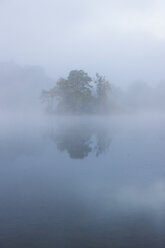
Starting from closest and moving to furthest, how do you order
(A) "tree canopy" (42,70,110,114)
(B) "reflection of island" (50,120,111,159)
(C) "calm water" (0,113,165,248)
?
1. (C) "calm water" (0,113,165,248)
2. (B) "reflection of island" (50,120,111,159)
3. (A) "tree canopy" (42,70,110,114)

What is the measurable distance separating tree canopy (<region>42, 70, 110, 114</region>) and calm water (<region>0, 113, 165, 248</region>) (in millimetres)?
27527

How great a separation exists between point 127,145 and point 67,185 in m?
8.40

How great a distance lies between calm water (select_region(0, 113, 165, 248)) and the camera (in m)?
5.64

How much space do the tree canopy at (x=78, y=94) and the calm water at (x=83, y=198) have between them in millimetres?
27527

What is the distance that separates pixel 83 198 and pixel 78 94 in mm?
34639

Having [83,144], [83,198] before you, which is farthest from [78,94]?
[83,198]

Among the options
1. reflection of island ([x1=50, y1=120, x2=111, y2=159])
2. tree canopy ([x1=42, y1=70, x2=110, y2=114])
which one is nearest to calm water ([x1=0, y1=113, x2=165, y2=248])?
reflection of island ([x1=50, y1=120, x2=111, y2=159])

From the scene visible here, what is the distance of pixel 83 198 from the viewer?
305 inches

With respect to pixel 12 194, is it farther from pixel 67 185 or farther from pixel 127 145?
pixel 127 145

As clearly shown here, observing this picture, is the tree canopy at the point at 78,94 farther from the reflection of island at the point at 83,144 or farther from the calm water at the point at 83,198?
the calm water at the point at 83,198

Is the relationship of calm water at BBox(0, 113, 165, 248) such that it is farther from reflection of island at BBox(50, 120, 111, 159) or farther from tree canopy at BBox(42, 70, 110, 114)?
tree canopy at BBox(42, 70, 110, 114)

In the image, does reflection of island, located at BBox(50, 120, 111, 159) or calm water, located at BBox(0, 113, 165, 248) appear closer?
calm water, located at BBox(0, 113, 165, 248)

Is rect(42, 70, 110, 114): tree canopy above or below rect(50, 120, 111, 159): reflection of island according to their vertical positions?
above

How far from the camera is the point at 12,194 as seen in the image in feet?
26.8
